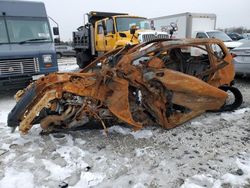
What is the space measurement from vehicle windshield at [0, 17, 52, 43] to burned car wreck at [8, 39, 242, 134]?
166 inches

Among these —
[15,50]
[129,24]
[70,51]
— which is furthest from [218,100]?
[70,51]

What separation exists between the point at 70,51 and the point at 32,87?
22.2m

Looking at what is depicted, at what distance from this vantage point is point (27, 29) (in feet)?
28.5

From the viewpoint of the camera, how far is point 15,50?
7871 millimetres

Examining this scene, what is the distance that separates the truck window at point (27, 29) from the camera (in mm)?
8461

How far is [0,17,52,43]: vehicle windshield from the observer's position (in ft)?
27.7

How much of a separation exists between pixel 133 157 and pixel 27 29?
619 cm

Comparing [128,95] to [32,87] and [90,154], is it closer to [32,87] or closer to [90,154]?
[90,154]

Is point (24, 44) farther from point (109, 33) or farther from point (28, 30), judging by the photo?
point (109, 33)

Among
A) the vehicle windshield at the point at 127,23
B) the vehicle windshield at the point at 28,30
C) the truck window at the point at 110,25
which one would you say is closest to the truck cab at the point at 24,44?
the vehicle windshield at the point at 28,30

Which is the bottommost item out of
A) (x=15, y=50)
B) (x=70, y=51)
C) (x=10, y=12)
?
(x=70, y=51)

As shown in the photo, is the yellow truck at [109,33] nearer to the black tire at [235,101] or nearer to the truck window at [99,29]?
the truck window at [99,29]

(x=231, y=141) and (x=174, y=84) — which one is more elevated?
(x=174, y=84)

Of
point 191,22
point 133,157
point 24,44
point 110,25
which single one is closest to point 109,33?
point 110,25
